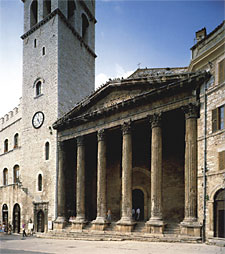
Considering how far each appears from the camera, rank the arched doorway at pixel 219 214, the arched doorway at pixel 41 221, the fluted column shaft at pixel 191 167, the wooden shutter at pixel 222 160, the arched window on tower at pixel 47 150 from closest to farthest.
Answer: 1. the arched doorway at pixel 219 214
2. the wooden shutter at pixel 222 160
3. the fluted column shaft at pixel 191 167
4. the arched doorway at pixel 41 221
5. the arched window on tower at pixel 47 150

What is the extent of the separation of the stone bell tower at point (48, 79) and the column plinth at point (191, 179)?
491 inches

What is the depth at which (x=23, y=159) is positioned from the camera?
27984 millimetres

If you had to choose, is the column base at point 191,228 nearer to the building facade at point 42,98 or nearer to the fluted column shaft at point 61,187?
the fluted column shaft at point 61,187

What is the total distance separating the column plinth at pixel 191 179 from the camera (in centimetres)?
1542

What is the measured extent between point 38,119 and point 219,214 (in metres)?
18.3

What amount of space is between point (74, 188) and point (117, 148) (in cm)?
513

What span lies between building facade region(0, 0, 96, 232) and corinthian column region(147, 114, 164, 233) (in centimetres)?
1012

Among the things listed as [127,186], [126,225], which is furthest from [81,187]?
A: [126,225]

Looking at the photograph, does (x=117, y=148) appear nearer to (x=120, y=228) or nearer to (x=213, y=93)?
(x=120, y=228)

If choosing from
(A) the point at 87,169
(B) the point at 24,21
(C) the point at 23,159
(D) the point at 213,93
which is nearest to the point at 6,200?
(C) the point at 23,159

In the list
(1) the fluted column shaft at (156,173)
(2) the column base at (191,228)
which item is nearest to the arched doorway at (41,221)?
(1) the fluted column shaft at (156,173)

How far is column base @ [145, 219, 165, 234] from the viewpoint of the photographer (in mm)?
16562

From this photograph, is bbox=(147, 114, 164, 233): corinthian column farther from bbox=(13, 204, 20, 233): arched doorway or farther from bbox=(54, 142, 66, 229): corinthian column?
bbox=(13, 204, 20, 233): arched doorway

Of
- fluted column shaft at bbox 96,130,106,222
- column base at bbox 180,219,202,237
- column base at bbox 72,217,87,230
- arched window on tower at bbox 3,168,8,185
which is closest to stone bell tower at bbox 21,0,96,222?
column base at bbox 72,217,87,230
